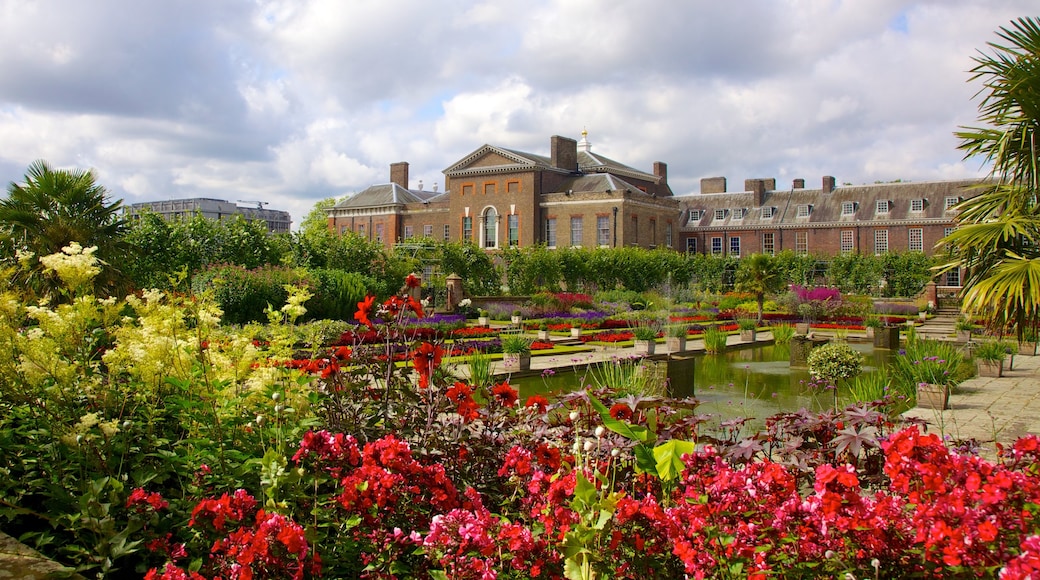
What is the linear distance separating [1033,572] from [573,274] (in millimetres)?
33455

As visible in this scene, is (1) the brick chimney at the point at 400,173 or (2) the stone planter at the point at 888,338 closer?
(2) the stone planter at the point at 888,338

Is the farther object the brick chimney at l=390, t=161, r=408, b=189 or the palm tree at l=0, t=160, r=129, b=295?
the brick chimney at l=390, t=161, r=408, b=189

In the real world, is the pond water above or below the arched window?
below

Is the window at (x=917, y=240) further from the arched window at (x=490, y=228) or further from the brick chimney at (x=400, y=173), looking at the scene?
the brick chimney at (x=400, y=173)

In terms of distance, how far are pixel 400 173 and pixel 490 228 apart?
1251 cm

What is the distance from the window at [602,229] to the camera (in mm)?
44469

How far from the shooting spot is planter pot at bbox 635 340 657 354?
48.1 ft

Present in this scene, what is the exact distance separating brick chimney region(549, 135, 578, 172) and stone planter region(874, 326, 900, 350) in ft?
106

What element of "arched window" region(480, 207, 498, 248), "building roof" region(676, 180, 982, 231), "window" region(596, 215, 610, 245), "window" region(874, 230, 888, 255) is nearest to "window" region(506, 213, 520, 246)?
"arched window" region(480, 207, 498, 248)

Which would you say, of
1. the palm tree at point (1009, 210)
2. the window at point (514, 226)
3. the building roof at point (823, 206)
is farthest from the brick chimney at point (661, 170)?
the palm tree at point (1009, 210)

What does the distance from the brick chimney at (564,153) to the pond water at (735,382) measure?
32951 millimetres

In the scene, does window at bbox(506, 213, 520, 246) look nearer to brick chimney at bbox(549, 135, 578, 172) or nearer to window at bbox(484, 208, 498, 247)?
window at bbox(484, 208, 498, 247)

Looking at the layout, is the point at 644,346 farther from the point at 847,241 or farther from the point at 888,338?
the point at 847,241

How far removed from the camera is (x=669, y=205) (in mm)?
48844
